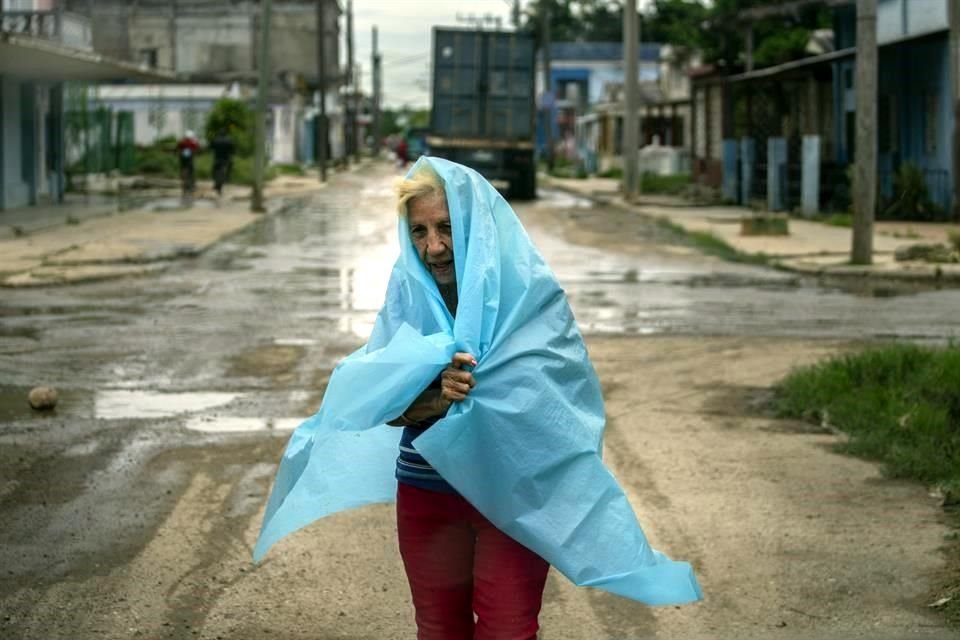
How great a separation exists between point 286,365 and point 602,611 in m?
6.45

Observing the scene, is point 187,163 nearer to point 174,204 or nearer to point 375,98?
point 174,204

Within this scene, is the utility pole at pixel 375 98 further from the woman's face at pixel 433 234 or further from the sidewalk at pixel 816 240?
the woman's face at pixel 433 234

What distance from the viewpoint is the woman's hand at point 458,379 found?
386 centimetres

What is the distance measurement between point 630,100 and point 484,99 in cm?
358

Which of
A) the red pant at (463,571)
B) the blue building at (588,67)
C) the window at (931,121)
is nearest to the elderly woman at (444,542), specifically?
the red pant at (463,571)

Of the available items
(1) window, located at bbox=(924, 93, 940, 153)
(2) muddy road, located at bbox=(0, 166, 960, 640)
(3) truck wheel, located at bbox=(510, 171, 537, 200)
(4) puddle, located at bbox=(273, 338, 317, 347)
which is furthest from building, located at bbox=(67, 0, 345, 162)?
(4) puddle, located at bbox=(273, 338, 317, 347)

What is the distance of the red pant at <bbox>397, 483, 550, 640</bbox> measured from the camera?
4012mm

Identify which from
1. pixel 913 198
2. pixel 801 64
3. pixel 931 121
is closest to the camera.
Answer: pixel 913 198

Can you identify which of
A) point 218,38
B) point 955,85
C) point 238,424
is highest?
point 218,38

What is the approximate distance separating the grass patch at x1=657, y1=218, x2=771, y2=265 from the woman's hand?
62.5 ft

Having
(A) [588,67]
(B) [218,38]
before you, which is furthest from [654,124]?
(A) [588,67]

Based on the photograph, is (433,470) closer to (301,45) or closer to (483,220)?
(483,220)

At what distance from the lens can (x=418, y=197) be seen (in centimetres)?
412

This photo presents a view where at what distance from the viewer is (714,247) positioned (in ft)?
84.1
